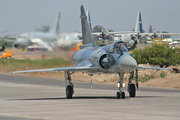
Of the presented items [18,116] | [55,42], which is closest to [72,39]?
[55,42]

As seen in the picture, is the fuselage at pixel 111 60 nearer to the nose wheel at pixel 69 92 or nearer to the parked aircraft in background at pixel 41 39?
the nose wheel at pixel 69 92

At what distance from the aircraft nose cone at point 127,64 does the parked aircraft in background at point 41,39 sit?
17.4 m

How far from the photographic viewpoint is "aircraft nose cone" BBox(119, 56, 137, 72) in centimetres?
1697

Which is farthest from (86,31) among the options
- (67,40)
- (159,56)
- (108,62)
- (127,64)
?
(159,56)

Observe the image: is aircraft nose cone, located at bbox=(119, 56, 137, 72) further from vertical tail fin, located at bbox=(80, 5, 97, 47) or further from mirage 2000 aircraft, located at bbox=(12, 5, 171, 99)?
vertical tail fin, located at bbox=(80, 5, 97, 47)

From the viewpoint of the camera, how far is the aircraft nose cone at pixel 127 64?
1697 centimetres

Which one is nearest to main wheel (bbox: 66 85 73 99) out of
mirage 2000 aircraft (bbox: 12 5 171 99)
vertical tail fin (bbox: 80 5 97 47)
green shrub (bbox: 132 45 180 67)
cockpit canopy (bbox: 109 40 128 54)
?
mirage 2000 aircraft (bbox: 12 5 171 99)

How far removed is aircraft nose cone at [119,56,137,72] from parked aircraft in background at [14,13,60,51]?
17.4m

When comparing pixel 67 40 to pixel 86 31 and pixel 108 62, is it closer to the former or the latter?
pixel 86 31

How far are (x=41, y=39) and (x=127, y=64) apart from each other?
20758mm

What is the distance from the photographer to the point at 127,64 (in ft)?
55.8

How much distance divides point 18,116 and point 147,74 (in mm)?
30082

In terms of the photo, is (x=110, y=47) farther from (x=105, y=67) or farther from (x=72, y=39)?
(x=72, y=39)

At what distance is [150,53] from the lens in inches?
1779
